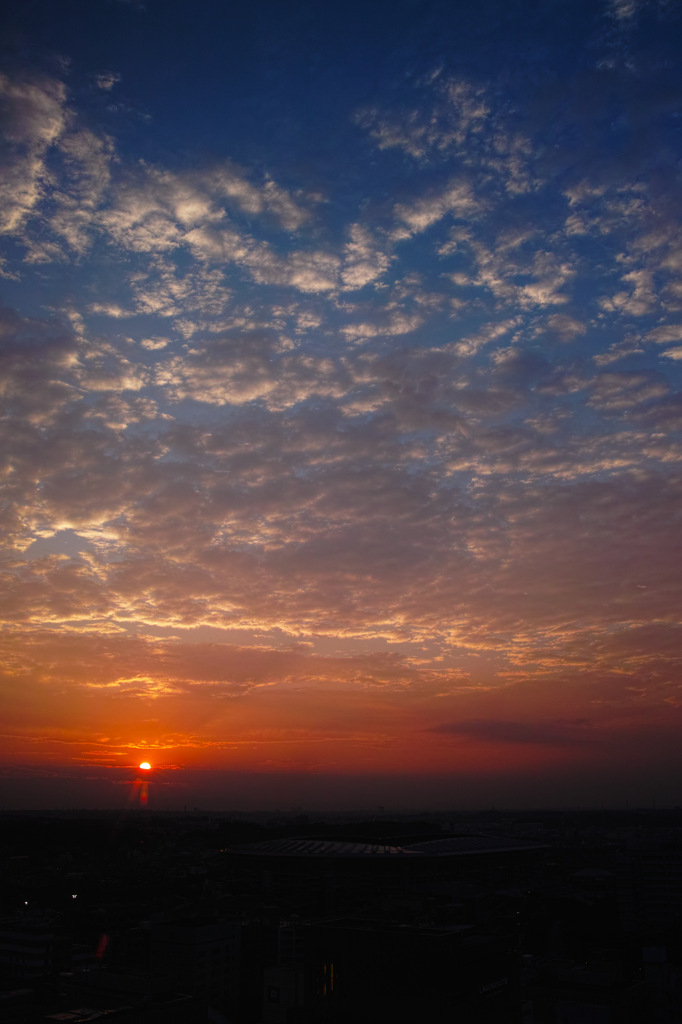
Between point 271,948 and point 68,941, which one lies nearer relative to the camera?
point 271,948

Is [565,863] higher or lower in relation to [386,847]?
lower

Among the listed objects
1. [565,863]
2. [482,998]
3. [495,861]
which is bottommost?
[565,863]

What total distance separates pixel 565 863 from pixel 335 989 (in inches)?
3362

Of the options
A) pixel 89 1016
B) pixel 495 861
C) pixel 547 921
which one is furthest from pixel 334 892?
pixel 89 1016

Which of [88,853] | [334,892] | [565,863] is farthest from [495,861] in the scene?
[88,853]

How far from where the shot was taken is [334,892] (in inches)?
1799

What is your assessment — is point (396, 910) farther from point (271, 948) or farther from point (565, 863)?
point (565, 863)

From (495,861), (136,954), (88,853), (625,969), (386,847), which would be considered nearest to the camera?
(625,969)

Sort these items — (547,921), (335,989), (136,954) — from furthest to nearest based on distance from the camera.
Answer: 1. (547,921)
2. (136,954)
3. (335,989)

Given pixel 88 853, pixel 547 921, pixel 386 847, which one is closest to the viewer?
pixel 547 921

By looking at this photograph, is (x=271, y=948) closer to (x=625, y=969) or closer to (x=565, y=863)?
(x=625, y=969)

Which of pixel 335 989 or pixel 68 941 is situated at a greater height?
pixel 335 989

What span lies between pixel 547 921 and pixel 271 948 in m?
20.8

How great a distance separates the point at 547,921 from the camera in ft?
147
